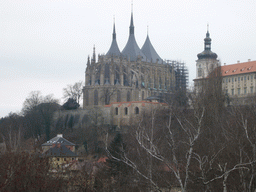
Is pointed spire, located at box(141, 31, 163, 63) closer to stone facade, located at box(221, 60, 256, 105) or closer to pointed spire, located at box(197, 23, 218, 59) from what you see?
pointed spire, located at box(197, 23, 218, 59)

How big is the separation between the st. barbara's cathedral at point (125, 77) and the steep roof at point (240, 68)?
364 inches

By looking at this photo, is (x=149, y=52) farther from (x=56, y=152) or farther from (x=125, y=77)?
(x=56, y=152)

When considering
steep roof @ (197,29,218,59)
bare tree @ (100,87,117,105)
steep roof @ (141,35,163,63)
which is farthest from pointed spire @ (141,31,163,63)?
bare tree @ (100,87,117,105)

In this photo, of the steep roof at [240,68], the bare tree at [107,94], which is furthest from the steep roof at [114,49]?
the steep roof at [240,68]

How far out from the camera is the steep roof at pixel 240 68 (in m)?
74.5

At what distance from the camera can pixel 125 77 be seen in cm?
8138

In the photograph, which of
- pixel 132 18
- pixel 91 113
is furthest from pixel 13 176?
pixel 132 18

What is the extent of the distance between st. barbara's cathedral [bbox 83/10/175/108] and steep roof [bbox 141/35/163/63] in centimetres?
223

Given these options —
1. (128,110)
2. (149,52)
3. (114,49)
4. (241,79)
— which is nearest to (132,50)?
(114,49)

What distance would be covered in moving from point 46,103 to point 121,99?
11.1 meters

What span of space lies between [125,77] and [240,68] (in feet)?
57.3

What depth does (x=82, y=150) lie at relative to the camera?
198ft

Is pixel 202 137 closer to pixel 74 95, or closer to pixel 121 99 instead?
pixel 121 99

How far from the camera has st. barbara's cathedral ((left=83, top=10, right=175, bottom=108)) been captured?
257 feet
